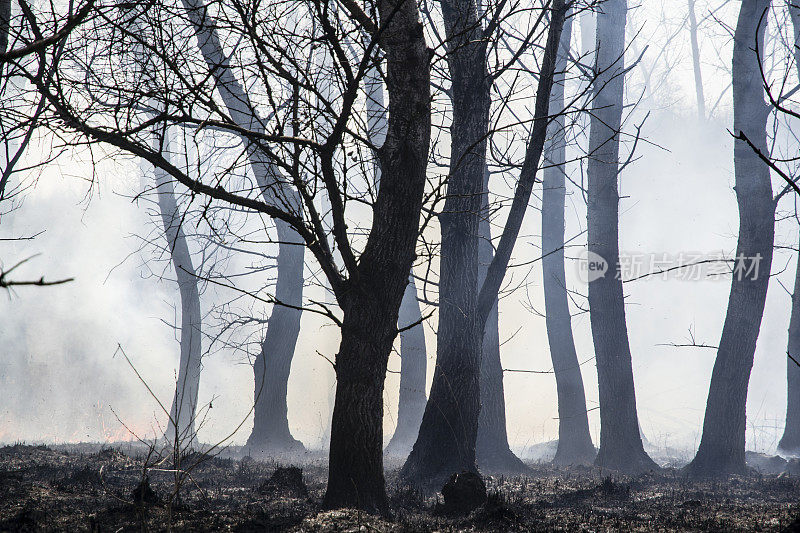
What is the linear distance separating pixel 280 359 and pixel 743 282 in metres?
8.42

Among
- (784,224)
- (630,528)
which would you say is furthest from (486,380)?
(784,224)

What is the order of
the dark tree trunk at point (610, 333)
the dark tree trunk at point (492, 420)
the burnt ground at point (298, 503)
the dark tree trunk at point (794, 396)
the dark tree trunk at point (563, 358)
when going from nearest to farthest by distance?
the burnt ground at point (298, 503) → the dark tree trunk at point (492, 420) → the dark tree trunk at point (610, 333) → the dark tree trunk at point (794, 396) → the dark tree trunk at point (563, 358)

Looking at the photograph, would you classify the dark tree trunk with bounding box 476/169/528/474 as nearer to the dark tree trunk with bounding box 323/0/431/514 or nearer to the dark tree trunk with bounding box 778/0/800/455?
the dark tree trunk with bounding box 323/0/431/514

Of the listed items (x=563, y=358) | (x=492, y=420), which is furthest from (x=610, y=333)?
(x=563, y=358)

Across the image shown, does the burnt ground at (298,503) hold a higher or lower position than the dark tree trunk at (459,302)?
lower

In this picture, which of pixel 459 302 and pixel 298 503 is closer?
pixel 298 503

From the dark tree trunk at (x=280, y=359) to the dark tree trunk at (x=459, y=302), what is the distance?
223 inches

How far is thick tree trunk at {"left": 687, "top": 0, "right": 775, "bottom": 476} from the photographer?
8.27 metres

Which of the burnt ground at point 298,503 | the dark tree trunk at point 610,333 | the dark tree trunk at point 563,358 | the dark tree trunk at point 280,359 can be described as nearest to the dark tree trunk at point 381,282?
the burnt ground at point 298,503

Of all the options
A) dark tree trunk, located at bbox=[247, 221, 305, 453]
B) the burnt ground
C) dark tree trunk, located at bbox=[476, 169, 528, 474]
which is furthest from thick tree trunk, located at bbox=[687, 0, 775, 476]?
dark tree trunk, located at bbox=[247, 221, 305, 453]

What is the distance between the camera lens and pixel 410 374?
13.1 metres

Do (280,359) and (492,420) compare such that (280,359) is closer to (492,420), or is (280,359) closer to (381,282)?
(492,420)

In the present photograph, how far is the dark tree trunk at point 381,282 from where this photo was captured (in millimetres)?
4102

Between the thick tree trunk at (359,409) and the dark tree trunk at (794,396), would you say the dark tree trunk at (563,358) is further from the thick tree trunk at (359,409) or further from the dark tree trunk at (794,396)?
the thick tree trunk at (359,409)
